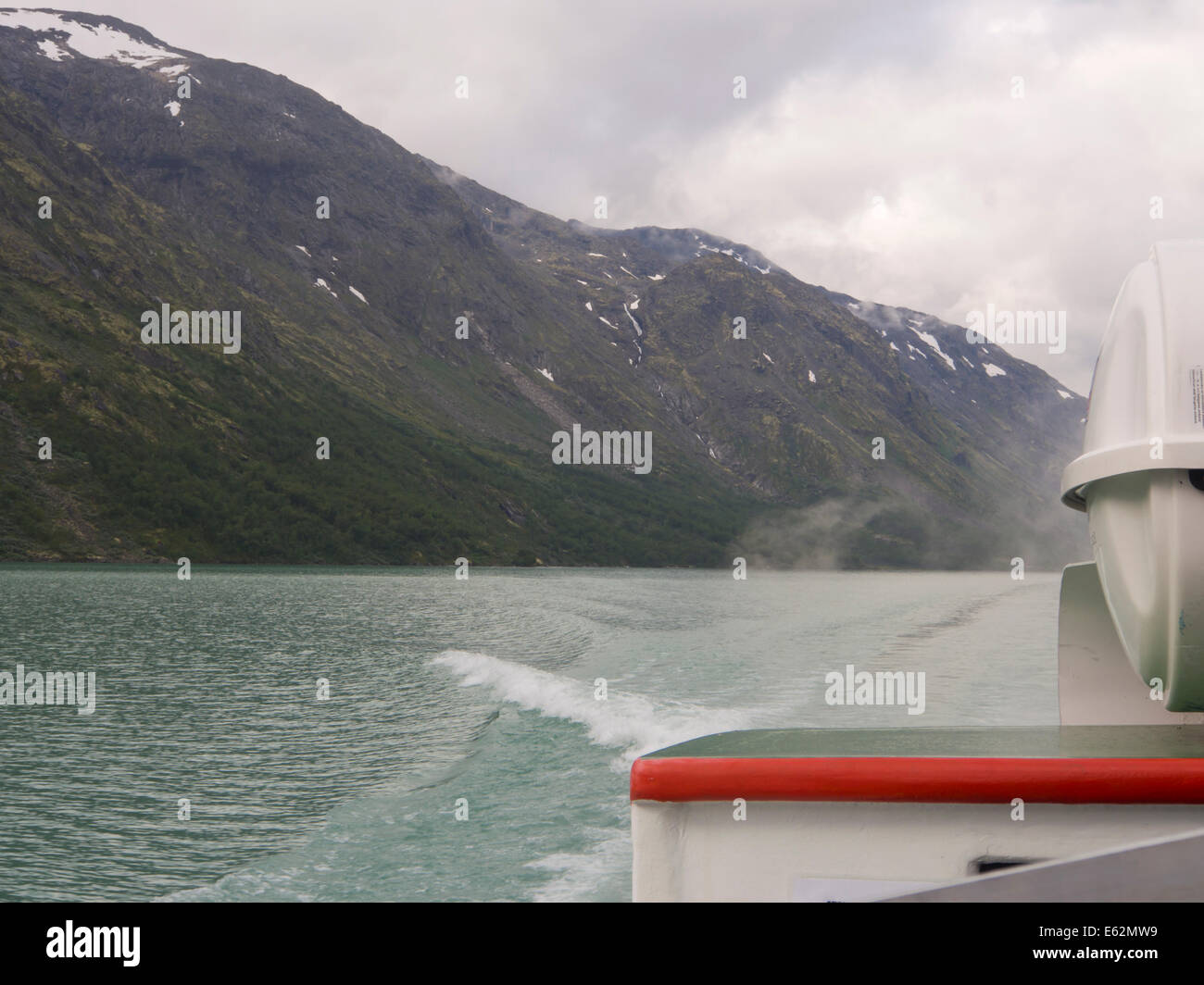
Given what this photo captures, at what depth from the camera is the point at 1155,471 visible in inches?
182

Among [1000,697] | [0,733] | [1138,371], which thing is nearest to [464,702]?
[0,733]

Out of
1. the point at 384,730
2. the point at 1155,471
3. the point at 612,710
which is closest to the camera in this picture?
the point at 1155,471

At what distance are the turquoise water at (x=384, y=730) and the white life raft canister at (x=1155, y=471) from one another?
306 inches

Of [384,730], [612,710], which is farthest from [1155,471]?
[384,730]

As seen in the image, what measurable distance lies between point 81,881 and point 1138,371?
1236 cm

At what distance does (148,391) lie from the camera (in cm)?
18500

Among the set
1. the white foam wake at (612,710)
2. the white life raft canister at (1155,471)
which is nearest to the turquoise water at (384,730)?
the white foam wake at (612,710)

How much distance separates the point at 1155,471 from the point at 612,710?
19011 millimetres

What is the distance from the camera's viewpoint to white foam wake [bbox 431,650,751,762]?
20.0 meters

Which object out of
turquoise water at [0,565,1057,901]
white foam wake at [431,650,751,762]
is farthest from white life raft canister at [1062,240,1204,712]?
white foam wake at [431,650,751,762]

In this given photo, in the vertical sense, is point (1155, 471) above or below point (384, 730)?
above

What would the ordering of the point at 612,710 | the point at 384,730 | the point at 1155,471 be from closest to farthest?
the point at 1155,471
the point at 384,730
the point at 612,710

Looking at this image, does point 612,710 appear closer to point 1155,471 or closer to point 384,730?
point 384,730
